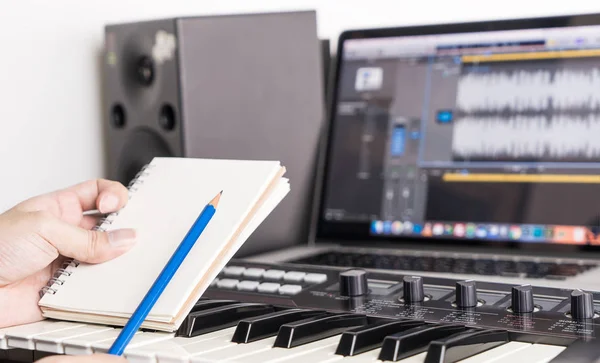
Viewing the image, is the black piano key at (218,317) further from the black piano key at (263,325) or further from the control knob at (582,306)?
the control knob at (582,306)

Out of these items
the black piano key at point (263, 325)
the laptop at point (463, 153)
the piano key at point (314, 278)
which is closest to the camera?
the black piano key at point (263, 325)

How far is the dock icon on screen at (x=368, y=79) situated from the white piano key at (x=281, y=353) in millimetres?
684

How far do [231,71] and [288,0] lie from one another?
0.38 metres

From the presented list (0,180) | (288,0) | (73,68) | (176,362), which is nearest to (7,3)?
(73,68)

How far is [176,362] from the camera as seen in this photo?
661 millimetres

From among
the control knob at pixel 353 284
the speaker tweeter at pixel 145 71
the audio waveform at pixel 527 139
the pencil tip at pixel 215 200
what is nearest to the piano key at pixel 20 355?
the pencil tip at pixel 215 200

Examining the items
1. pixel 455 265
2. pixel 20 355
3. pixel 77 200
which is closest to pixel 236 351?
pixel 20 355

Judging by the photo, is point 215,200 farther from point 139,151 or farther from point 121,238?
point 139,151

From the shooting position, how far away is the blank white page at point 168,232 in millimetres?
768

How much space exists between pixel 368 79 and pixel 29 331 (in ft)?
2.47

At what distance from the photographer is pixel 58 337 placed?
74 centimetres

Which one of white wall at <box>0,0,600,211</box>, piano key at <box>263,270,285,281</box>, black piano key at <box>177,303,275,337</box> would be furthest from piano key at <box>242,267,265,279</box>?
white wall at <box>0,0,600,211</box>

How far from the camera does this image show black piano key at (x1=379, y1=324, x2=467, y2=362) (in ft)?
2.12

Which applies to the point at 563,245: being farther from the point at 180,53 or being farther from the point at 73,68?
the point at 73,68
